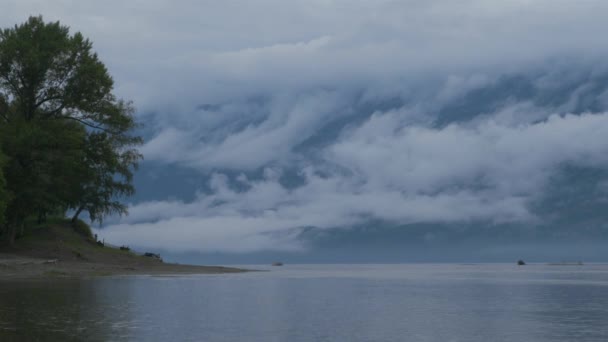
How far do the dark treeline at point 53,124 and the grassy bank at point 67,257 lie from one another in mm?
2672

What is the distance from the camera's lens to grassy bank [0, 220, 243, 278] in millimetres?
68250

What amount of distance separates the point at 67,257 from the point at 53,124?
14.9m

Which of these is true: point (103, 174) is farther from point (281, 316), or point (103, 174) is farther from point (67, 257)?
point (281, 316)

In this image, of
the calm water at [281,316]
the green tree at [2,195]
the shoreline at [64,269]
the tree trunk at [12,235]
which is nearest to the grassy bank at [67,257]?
the shoreline at [64,269]

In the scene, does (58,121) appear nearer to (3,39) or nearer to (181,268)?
(3,39)

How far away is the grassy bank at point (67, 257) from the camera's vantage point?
68250 millimetres

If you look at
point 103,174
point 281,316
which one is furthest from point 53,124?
point 281,316

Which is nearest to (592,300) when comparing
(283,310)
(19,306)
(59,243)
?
(283,310)

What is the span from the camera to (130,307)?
37000 millimetres

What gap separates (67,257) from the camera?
263ft

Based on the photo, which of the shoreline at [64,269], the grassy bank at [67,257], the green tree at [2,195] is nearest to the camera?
the shoreline at [64,269]

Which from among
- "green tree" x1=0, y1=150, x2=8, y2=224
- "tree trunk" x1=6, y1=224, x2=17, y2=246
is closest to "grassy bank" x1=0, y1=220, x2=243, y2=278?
"tree trunk" x1=6, y1=224, x2=17, y2=246

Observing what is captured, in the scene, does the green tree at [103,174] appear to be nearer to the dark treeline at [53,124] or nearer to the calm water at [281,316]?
the dark treeline at [53,124]

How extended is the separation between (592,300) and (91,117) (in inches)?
2408
